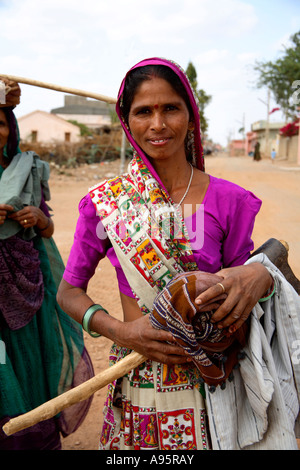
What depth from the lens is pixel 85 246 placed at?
154cm

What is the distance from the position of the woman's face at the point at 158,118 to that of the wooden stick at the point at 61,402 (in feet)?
2.52

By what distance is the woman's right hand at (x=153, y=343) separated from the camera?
1.34 meters

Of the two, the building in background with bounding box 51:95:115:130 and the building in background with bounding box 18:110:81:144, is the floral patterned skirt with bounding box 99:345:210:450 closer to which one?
the building in background with bounding box 18:110:81:144

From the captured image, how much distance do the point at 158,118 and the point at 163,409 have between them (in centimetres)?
102

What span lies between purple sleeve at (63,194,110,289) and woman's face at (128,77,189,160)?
31 cm

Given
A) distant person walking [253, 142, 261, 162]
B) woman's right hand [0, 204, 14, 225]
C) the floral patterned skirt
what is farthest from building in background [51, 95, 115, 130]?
the floral patterned skirt

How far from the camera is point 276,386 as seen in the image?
1314mm

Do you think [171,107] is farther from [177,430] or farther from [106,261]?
[106,261]

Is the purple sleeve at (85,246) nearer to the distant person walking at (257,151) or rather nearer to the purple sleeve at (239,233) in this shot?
the purple sleeve at (239,233)

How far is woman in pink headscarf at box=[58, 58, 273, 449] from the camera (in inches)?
54.6

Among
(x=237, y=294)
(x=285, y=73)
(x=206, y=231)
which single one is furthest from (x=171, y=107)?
(x=285, y=73)
